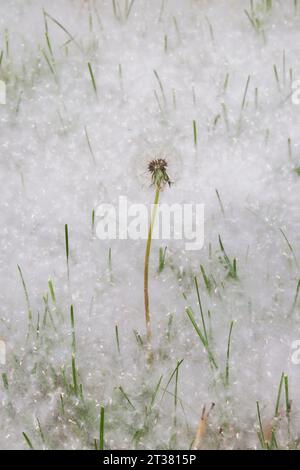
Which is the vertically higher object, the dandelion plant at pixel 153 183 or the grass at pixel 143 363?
the dandelion plant at pixel 153 183

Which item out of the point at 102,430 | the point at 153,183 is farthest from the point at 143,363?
the point at 153,183

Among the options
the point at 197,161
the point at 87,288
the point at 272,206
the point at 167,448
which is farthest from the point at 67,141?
the point at 167,448

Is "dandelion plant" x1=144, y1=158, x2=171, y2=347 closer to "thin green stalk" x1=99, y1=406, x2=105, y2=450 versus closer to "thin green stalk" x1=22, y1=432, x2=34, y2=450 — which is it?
"thin green stalk" x1=99, y1=406, x2=105, y2=450

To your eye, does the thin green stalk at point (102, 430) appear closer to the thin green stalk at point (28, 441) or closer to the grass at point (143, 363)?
the grass at point (143, 363)

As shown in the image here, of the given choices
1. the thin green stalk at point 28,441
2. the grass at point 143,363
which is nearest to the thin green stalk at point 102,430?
the grass at point 143,363

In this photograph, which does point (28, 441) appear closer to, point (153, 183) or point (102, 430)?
point (102, 430)

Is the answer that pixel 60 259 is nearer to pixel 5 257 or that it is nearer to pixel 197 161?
pixel 5 257

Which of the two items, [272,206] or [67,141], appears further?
[67,141]

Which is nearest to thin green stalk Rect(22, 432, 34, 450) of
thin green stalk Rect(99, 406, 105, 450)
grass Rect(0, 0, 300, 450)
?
grass Rect(0, 0, 300, 450)

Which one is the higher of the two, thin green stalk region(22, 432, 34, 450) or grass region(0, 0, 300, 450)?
grass region(0, 0, 300, 450)

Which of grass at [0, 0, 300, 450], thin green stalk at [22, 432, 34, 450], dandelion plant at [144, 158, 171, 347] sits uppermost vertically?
dandelion plant at [144, 158, 171, 347]

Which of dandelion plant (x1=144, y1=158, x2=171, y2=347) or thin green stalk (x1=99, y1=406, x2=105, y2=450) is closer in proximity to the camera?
thin green stalk (x1=99, y1=406, x2=105, y2=450)
